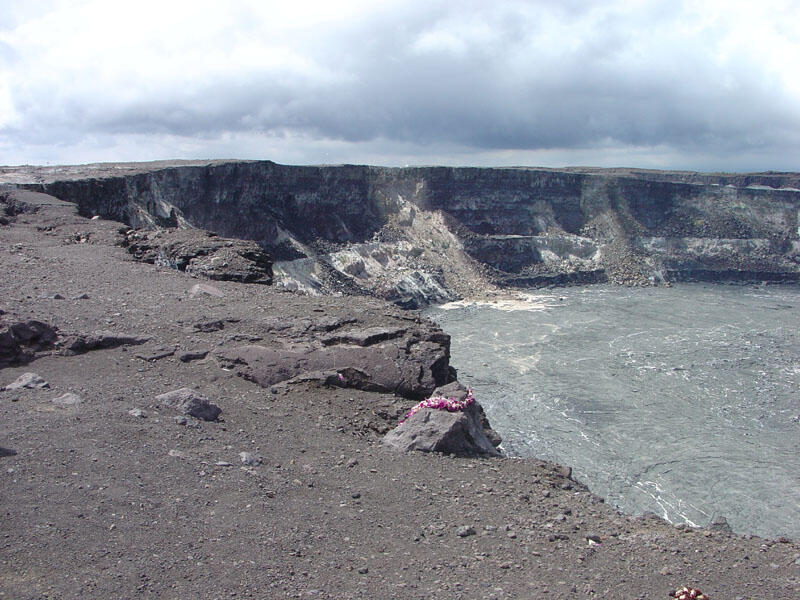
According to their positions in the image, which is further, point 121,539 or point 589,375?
point 589,375

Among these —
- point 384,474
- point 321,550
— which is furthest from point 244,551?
point 384,474

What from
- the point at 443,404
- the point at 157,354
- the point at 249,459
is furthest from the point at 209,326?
the point at 443,404

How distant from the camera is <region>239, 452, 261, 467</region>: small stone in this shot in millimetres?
8820

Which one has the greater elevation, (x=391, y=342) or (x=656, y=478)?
(x=391, y=342)

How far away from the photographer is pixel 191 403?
32.4 feet

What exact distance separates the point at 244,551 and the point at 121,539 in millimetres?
1197

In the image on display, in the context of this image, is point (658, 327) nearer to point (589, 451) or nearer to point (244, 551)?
point (589, 451)

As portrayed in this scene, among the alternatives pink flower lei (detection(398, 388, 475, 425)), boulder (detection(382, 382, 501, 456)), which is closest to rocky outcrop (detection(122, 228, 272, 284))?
pink flower lei (detection(398, 388, 475, 425))

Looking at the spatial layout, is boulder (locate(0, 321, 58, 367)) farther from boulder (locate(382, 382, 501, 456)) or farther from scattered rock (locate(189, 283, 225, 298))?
boulder (locate(382, 382, 501, 456))

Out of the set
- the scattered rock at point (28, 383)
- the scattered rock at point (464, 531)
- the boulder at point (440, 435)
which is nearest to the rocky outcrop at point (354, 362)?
the boulder at point (440, 435)

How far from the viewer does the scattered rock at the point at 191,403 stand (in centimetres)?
982

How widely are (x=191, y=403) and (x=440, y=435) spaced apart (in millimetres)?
3677

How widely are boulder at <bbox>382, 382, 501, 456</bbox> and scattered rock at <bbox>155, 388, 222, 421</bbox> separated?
2583 millimetres

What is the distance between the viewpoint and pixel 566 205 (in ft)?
241
